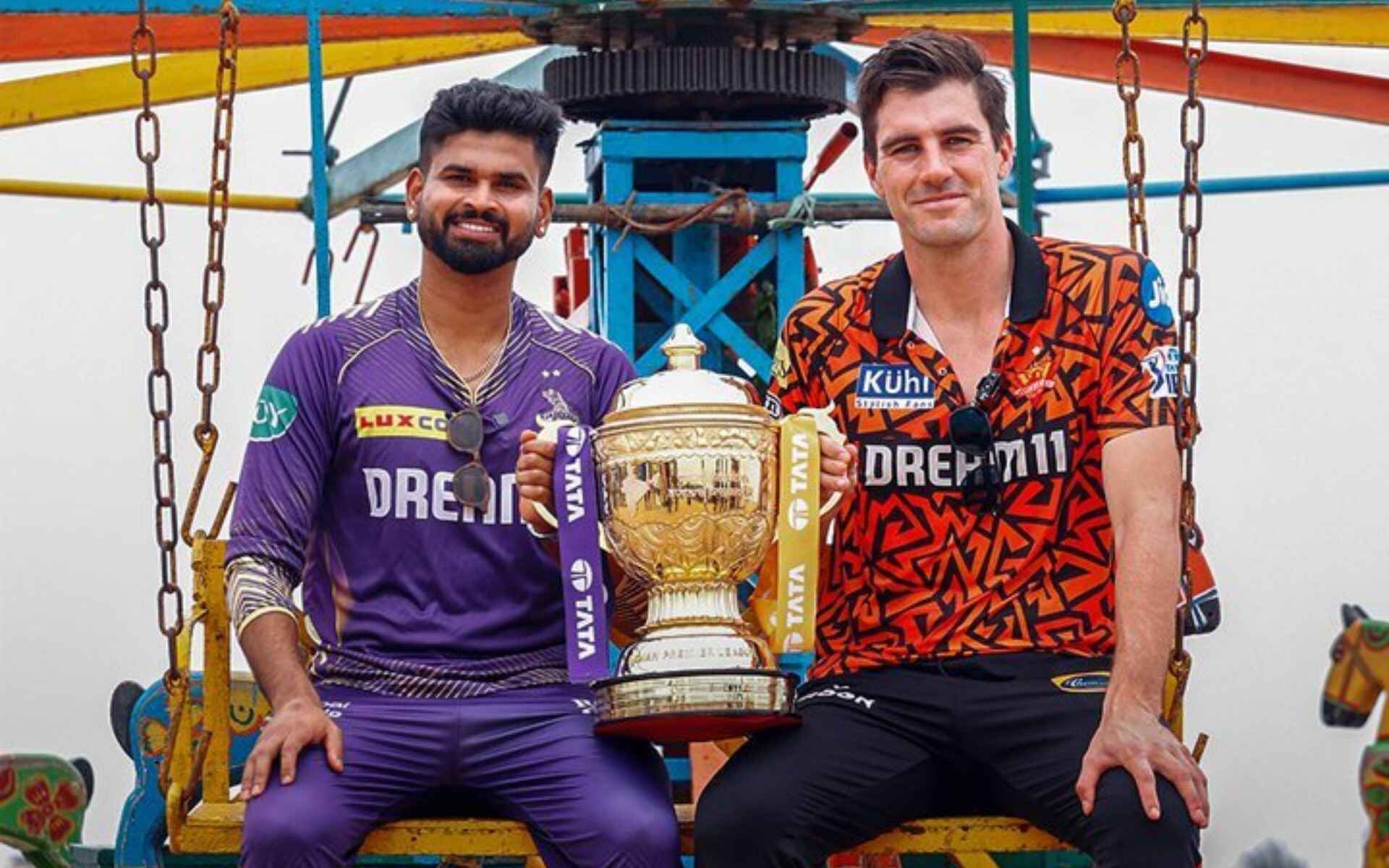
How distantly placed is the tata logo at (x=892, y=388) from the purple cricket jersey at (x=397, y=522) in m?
0.61

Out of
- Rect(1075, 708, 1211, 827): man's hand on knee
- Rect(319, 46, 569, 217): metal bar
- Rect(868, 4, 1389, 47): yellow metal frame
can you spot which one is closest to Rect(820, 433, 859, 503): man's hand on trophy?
Rect(1075, 708, 1211, 827): man's hand on knee

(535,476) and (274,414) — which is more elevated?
(274,414)

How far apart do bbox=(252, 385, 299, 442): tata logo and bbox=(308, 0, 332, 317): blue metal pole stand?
2604 mm

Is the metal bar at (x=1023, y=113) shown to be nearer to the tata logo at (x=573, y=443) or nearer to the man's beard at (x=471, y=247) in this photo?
the man's beard at (x=471, y=247)

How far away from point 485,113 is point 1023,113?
252 centimetres

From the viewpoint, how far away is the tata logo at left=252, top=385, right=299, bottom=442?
684cm

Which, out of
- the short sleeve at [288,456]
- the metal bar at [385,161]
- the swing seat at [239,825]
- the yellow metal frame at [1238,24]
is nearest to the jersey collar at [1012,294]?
the swing seat at [239,825]

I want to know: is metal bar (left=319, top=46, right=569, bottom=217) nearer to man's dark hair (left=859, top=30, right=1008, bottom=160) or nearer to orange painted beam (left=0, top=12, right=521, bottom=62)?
orange painted beam (left=0, top=12, right=521, bottom=62)

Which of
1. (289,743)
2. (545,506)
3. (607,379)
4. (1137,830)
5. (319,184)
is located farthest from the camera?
(319,184)

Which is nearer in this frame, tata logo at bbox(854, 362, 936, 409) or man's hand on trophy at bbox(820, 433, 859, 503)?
man's hand on trophy at bbox(820, 433, 859, 503)

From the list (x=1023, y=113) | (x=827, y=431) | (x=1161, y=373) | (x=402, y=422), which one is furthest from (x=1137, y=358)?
(x=1023, y=113)

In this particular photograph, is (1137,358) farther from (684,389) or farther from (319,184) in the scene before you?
(319,184)

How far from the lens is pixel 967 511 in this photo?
671 centimetres

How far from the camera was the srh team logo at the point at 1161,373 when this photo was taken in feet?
21.9
